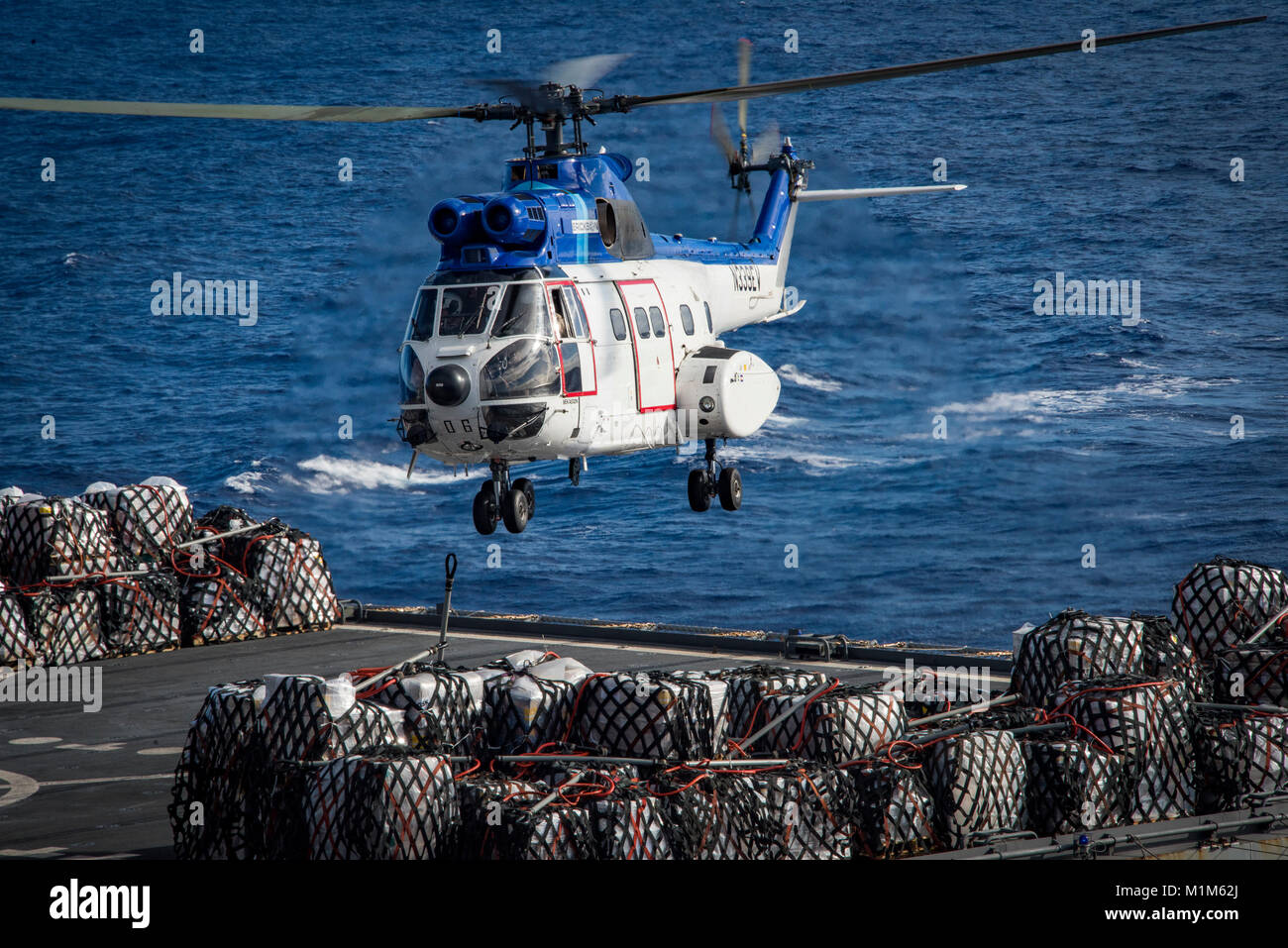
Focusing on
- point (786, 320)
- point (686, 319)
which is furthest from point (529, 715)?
point (786, 320)

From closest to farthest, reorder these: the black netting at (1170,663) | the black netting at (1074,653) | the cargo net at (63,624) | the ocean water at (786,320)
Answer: the black netting at (1074,653) → the black netting at (1170,663) → the cargo net at (63,624) → the ocean water at (786,320)

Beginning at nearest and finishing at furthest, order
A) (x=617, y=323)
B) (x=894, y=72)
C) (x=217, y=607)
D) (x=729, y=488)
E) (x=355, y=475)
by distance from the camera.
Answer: (x=894, y=72), (x=617, y=323), (x=729, y=488), (x=217, y=607), (x=355, y=475)

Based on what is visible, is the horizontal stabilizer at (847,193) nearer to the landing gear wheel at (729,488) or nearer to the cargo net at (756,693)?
the landing gear wheel at (729,488)

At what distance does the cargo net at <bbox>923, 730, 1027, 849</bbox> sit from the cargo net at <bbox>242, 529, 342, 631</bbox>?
14.6 meters

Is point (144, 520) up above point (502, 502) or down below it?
below

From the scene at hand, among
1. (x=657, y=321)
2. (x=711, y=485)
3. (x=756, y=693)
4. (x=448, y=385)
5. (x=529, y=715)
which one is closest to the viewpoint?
(x=529, y=715)

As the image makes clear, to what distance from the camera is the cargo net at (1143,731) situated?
1357 cm

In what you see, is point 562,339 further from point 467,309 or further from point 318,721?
point 318,721

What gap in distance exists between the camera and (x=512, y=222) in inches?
659

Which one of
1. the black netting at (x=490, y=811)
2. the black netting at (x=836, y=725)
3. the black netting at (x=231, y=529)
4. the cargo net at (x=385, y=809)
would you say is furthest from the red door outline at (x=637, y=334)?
the black netting at (x=231, y=529)

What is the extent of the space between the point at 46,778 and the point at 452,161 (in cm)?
A: 6182

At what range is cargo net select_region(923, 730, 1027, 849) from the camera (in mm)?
12688

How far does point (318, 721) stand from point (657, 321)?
7617mm

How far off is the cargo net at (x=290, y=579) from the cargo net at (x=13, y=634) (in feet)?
12.6
